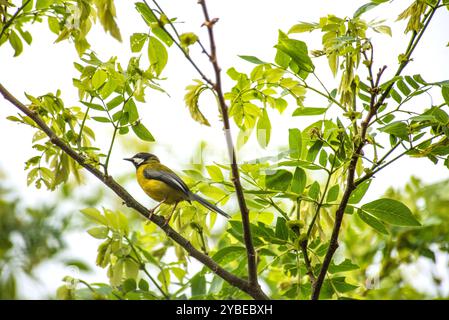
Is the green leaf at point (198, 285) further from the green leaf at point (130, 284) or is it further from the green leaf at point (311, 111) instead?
the green leaf at point (311, 111)

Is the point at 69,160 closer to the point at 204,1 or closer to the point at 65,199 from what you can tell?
the point at 204,1

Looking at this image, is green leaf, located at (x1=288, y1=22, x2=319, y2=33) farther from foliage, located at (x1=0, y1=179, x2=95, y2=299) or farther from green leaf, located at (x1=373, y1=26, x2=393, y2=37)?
foliage, located at (x1=0, y1=179, x2=95, y2=299)

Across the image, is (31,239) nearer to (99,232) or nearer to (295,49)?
(99,232)

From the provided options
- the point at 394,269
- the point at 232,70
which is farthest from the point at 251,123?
the point at 394,269

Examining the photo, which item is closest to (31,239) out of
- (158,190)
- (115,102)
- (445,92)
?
(158,190)

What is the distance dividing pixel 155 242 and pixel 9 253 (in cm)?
146

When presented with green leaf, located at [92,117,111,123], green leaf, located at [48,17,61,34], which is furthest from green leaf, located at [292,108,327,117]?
green leaf, located at [48,17,61,34]

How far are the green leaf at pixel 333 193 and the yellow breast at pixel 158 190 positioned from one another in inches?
42.2

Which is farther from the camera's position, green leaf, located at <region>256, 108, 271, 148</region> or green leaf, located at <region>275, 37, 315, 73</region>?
green leaf, located at <region>256, 108, 271, 148</region>

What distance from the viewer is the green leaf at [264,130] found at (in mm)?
2841

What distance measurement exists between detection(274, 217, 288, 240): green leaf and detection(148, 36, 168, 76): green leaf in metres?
0.92

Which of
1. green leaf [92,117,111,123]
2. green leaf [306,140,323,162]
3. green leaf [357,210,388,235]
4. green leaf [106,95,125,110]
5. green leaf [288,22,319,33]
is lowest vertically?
green leaf [357,210,388,235]

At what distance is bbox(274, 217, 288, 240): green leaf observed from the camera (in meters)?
2.80

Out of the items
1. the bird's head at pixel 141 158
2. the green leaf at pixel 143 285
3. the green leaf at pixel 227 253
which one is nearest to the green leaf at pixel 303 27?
the green leaf at pixel 227 253
